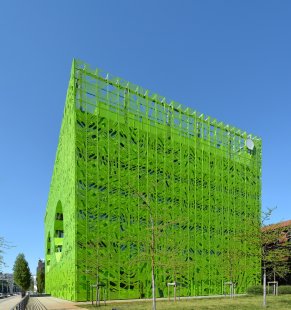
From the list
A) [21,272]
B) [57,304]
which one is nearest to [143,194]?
[57,304]

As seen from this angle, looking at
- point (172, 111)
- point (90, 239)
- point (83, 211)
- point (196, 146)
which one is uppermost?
point (172, 111)

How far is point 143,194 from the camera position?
47281 mm

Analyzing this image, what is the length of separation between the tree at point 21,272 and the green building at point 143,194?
210 ft

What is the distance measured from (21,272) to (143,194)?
79089 mm

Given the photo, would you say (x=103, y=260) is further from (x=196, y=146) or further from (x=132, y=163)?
(x=196, y=146)

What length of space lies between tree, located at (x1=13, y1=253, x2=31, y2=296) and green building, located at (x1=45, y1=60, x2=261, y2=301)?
64.1 metres

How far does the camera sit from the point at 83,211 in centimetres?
4284

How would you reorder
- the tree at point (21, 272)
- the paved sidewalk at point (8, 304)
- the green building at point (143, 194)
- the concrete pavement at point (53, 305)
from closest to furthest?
1. the concrete pavement at point (53, 305)
2. the paved sidewalk at point (8, 304)
3. the green building at point (143, 194)
4. the tree at point (21, 272)

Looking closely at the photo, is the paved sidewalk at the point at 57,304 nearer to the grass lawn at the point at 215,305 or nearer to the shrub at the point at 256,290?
the grass lawn at the point at 215,305

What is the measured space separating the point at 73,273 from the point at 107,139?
1607cm

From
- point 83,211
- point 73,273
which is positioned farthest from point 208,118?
point 73,273

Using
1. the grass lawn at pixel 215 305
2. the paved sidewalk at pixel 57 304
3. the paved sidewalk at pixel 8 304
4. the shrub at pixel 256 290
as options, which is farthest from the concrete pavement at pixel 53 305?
the shrub at pixel 256 290

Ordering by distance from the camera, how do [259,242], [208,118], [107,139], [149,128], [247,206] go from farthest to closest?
1. [247,206]
2. [208,118]
3. [149,128]
4. [107,139]
5. [259,242]

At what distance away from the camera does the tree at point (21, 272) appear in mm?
109281
